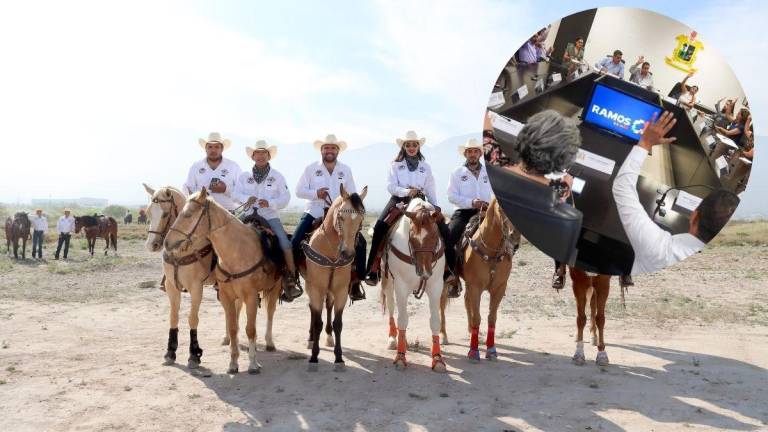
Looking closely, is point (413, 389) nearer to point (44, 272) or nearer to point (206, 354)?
point (206, 354)

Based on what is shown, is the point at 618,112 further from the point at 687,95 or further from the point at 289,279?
the point at 289,279

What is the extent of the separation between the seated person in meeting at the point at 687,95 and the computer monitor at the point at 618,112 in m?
0.20

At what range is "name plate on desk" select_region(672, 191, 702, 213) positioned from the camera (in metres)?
3.96

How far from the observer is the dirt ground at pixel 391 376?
5.76 meters

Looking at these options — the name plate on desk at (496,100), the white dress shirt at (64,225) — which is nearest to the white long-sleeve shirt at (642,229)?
the name plate on desk at (496,100)

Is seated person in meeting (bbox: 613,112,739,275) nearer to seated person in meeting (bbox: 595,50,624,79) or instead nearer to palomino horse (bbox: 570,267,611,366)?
seated person in meeting (bbox: 595,50,624,79)

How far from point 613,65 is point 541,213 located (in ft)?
4.00

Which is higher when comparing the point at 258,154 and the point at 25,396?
the point at 258,154

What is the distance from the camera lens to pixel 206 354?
8508 mm

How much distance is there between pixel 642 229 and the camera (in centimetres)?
402

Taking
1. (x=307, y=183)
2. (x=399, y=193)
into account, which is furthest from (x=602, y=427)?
→ (x=307, y=183)

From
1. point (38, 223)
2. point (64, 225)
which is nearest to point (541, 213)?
point (64, 225)

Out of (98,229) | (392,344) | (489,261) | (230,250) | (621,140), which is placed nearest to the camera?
(621,140)

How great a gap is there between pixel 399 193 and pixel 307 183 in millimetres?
1390
